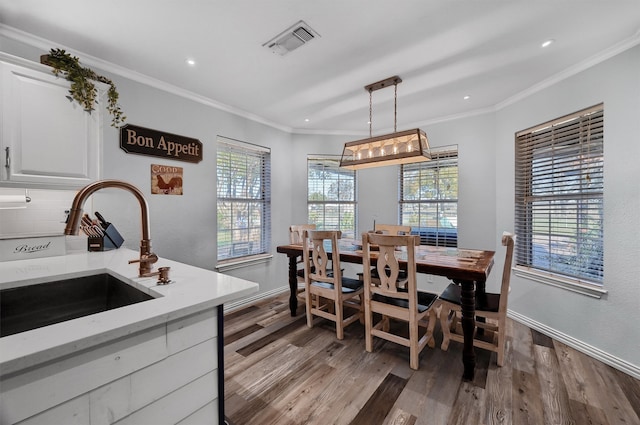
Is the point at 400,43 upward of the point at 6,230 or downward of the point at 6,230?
upward

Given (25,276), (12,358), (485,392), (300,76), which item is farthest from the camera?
(300,76)

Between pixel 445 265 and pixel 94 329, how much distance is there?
216 centimetres

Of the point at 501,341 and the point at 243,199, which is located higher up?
the point at 243,199

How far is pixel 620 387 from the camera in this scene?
196cm

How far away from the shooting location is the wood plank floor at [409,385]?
1.69 meters

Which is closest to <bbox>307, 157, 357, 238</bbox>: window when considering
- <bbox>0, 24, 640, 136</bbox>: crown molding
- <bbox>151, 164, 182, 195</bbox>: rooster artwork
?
<bbox>0, 24, 640, 136</bbox>: crown molding

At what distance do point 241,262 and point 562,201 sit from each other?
372 cm

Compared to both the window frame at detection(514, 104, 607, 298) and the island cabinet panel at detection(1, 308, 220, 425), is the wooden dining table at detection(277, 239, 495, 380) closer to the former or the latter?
the window frame at detection(514, 104, 607, 298)

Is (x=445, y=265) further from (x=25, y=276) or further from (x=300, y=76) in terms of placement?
(x=25, y=276)

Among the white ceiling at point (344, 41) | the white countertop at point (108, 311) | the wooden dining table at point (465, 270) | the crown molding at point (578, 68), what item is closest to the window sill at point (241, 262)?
the wooden dining table at point (465, 270)

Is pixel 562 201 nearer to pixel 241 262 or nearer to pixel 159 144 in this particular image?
pixel 241 262

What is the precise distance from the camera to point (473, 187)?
12.2 ft

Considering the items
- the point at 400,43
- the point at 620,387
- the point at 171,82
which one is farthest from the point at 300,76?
the point at 620,387

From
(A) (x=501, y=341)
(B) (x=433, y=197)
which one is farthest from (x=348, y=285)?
(B) (x=433, y=197)
